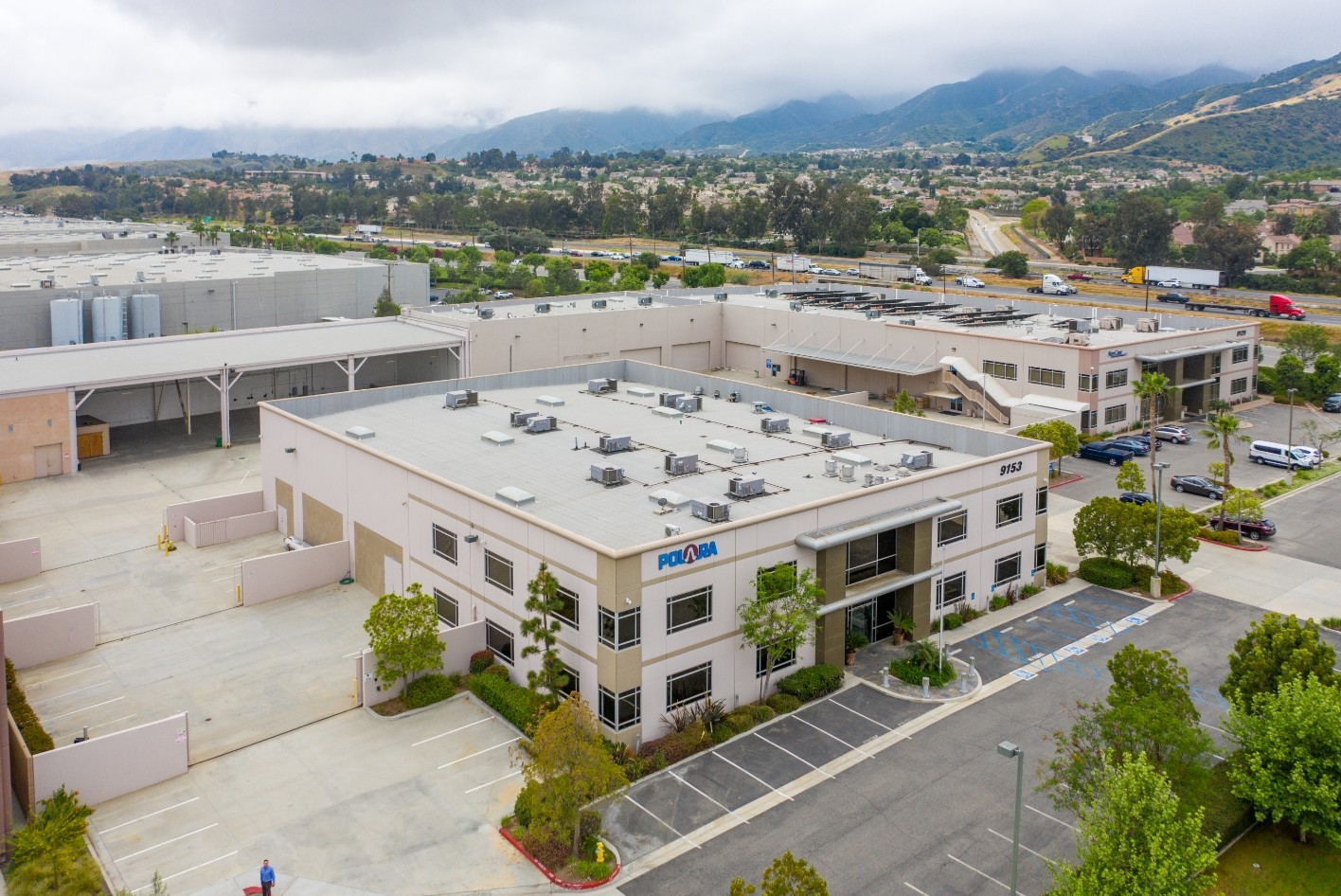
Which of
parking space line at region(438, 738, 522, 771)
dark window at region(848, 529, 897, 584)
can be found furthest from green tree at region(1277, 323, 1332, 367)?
parking space line at region(438, 738, 522, 771)

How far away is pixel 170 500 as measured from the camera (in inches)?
2061

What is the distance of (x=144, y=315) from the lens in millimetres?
76375

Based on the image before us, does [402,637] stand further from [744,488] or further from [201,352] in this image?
[201,352]

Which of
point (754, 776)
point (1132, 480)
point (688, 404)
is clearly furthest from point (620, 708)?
point (1132, 480)

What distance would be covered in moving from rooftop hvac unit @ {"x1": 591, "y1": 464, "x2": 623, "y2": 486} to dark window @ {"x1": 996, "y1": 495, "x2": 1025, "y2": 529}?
566 inches

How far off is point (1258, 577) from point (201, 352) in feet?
190

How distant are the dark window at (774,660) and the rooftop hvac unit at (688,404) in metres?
17.6

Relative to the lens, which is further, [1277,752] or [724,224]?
[724,224]

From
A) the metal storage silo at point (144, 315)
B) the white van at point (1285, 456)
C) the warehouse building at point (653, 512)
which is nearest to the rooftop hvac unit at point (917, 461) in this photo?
the warehouse building at point (653, 512)

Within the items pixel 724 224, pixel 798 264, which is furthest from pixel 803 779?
pixel 724 224

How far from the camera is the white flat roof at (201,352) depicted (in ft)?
188

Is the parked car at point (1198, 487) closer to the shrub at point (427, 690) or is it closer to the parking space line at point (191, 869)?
the shrub at point (427, 690)

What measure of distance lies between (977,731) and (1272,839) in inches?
306

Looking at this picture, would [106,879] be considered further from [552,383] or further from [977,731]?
[552,383]
